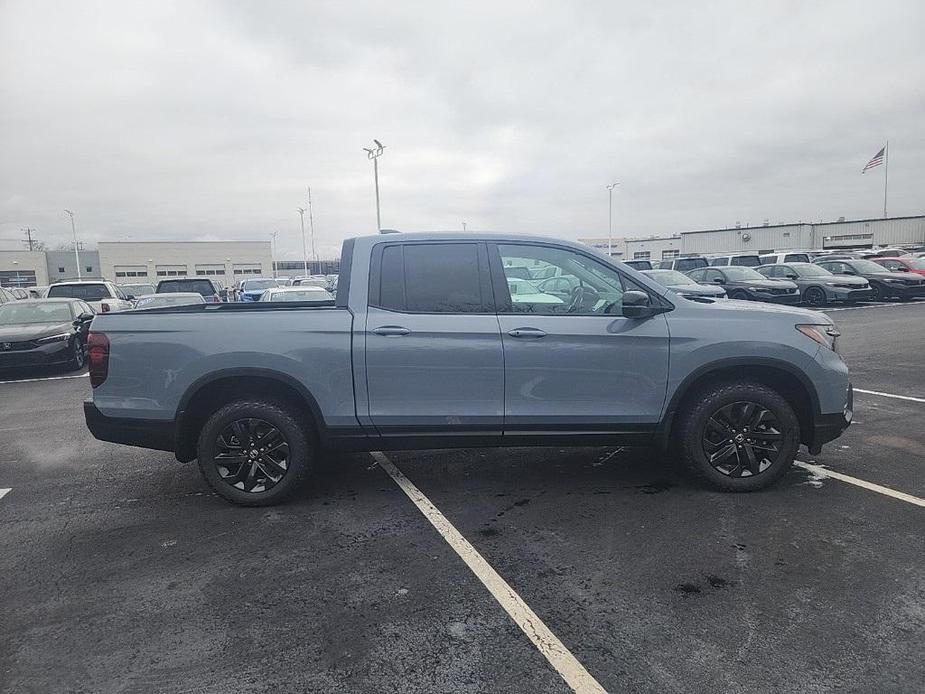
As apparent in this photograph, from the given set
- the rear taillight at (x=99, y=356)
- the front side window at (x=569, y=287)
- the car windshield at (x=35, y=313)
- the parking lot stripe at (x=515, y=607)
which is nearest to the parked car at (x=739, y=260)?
the car windshield at (x=35, y=313)

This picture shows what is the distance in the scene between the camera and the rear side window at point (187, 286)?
16.5m

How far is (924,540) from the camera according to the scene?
11.8ft

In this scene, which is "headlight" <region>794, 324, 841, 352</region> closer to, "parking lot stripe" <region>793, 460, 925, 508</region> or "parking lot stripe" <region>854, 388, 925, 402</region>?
"parking lot stripe" <region>793, 460, 925, 508</region>

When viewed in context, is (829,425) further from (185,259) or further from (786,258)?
(185,259)

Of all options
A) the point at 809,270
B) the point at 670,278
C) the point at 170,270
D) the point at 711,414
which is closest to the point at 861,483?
the point at 711,414

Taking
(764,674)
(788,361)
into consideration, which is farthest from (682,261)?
(764,674)

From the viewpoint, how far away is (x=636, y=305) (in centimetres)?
405

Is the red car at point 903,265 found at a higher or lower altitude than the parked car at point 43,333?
higher

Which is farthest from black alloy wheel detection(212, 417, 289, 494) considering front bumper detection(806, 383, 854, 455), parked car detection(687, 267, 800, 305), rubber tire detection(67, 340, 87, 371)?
parked car detection(687, 267, 800, 305)

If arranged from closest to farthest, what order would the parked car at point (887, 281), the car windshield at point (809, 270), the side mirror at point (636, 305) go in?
the side mirror at point (636, 305) < the parked car at point (887, 281) < the car windshield at point (809, 270)

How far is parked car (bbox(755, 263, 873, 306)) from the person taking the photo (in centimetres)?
1945

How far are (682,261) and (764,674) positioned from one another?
1034 inches

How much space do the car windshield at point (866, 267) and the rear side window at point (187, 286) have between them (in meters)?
21.8

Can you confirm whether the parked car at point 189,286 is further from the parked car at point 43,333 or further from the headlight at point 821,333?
the headlight at point 821,333
